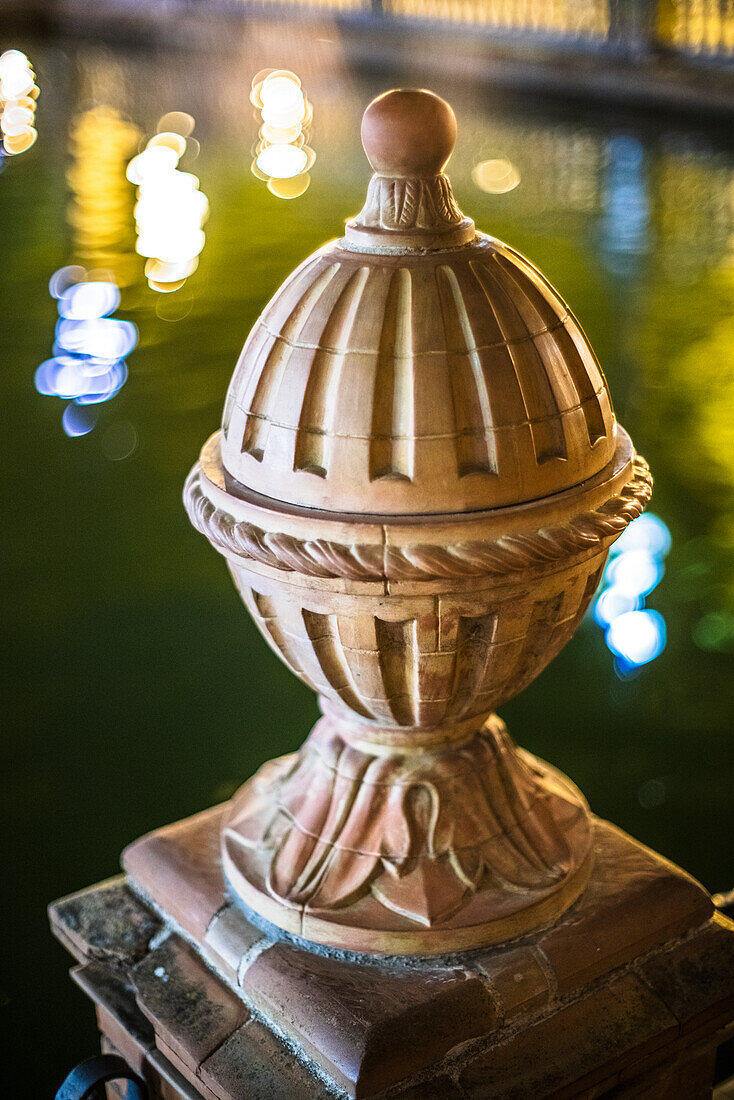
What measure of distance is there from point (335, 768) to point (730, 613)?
2.33 m

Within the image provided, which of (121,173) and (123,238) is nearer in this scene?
(123,238)

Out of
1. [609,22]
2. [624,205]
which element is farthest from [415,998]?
[609,22]

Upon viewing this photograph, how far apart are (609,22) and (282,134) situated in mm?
3213

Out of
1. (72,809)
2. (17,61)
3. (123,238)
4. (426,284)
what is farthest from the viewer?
(17,61)

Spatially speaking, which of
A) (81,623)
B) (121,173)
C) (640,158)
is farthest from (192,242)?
(81,623)

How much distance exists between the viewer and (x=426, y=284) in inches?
60.6

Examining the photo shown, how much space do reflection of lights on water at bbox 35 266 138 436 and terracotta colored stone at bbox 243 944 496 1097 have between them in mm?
3712

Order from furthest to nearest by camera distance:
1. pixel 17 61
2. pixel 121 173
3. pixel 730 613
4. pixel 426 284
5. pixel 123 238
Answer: pixel 17 61 < pixel 121 173 < pixel 123 238 < pixel 730 613 < pixel 426 284

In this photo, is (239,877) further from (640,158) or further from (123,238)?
(640,158)

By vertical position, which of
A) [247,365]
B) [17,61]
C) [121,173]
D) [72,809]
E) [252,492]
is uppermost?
[17,61]

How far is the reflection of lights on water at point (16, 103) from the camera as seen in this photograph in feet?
34.5

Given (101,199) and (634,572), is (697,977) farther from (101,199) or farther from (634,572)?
(101,199)

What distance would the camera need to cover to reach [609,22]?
1109 centimetres

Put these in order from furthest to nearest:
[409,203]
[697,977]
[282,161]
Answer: [282,161], [697,977], [409,203]
